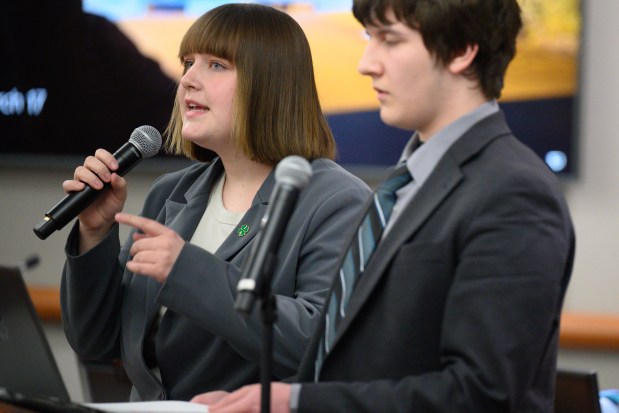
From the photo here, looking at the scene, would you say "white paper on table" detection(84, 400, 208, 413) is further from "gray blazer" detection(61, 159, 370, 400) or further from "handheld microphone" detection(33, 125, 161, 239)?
"handheld microphone" detection(33, 125, 161, 239)

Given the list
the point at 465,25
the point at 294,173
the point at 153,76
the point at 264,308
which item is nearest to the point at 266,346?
the point at 264,308

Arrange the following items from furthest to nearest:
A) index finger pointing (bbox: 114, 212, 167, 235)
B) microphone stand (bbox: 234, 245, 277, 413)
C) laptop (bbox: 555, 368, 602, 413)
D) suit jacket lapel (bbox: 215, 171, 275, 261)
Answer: suit jacket lapel (bbox: 215, 171, 275, 261), laptop (bbox: 555, 368, 602, 413), index finger pointing (bbox: 114, 212, 167, 235), microphone stand (bbox: 234, 245, 277, 413)

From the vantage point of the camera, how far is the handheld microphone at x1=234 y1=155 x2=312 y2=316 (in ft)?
4.19

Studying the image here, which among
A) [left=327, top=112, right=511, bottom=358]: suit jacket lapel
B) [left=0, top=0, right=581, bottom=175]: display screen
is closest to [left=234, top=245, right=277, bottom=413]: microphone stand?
[left=327, top=112, right=511, bottom=358]: suit jacket lapel

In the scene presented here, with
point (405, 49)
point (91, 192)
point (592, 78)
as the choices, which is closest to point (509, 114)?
point (592, 78)

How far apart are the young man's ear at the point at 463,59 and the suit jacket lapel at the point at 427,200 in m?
0.08

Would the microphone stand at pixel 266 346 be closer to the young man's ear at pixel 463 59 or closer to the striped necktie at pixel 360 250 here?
the striped necktie at pixel 360 250

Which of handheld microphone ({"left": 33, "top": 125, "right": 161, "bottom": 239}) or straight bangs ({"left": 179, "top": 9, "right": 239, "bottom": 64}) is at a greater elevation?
straight bangs ({"left": 179, "top": 9, "right": 239, "bottom": 64})

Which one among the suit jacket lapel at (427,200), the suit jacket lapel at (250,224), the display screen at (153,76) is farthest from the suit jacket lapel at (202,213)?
the display screen at (153,76)

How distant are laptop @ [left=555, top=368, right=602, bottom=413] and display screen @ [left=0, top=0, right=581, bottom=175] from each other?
5.43ft

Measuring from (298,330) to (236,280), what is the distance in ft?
0.47

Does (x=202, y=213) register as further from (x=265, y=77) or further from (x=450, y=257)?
(x=450, y=257)

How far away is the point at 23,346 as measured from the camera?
5.85 ft

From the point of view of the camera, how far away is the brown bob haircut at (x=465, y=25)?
137cm
